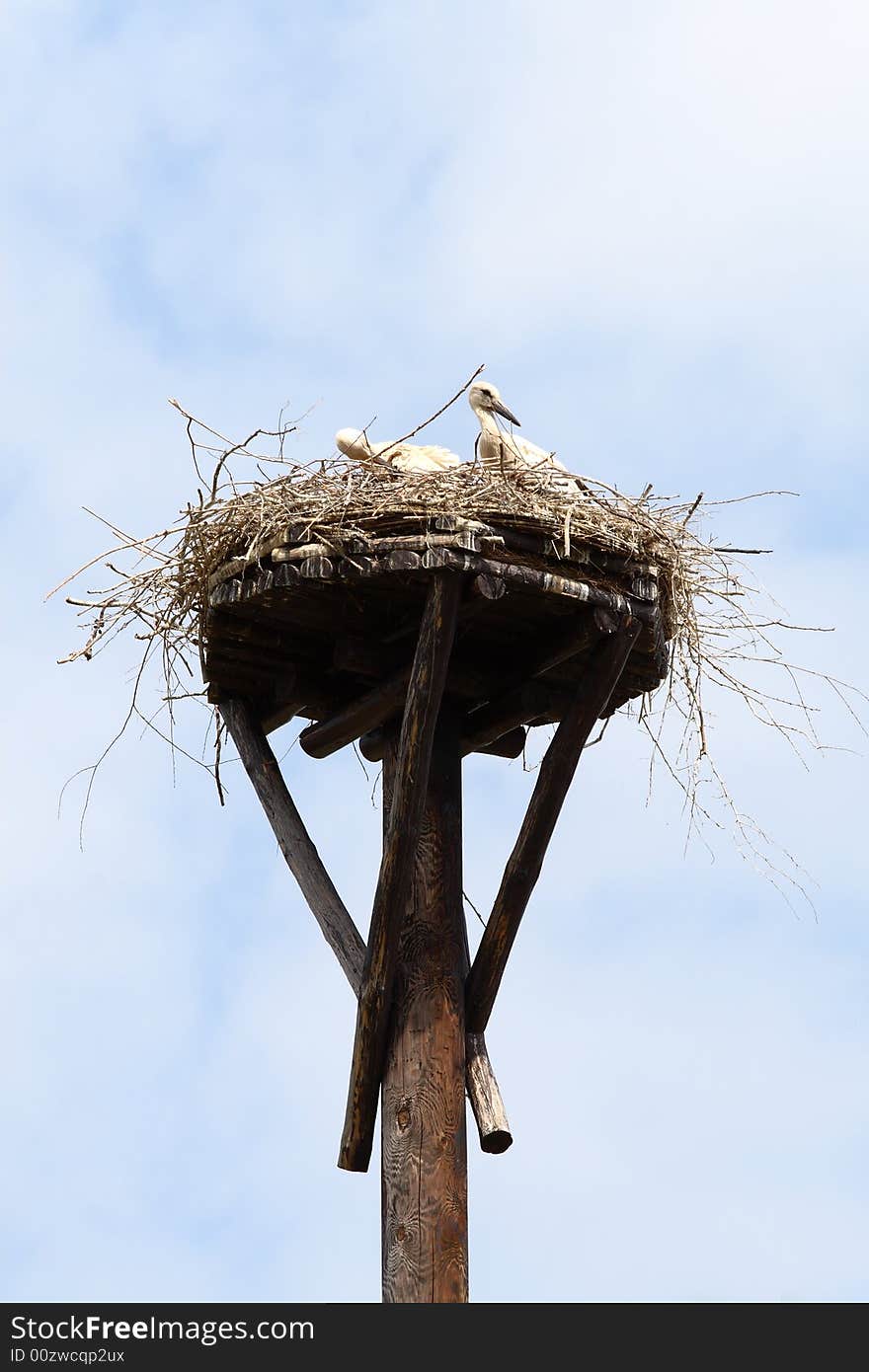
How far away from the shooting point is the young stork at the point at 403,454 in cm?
699

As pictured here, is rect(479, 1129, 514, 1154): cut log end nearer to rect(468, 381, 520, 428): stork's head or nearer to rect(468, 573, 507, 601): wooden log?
rect(468, 573, 507, 601): wooden log

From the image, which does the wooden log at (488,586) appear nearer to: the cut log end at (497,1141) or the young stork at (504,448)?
the young stork at (504,448)

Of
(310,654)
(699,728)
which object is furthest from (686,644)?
(310,654)

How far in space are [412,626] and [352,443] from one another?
1.25m

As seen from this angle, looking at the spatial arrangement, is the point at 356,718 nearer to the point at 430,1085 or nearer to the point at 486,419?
the point at 430,1085

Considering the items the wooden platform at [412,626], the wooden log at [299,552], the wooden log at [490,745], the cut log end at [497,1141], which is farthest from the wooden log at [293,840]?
the wooden log at [299,552]

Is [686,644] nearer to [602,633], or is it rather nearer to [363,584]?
[602,633]

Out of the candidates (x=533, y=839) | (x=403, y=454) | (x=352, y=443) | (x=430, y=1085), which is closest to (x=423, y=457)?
(x=403, y=454)

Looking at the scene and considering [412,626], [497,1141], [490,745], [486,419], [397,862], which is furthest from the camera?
[486,419]

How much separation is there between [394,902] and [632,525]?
62.3 inches

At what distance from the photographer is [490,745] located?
24.6ft

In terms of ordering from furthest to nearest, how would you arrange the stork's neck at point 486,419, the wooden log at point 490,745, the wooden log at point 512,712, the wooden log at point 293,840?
the stork's neck at point 486,419 < the wooden log at point 490,745 < the wooden log at point 512,712 < the wooden log at point 293,840

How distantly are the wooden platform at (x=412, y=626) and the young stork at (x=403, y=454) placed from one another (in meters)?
0.59

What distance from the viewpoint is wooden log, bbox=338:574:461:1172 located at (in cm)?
620
